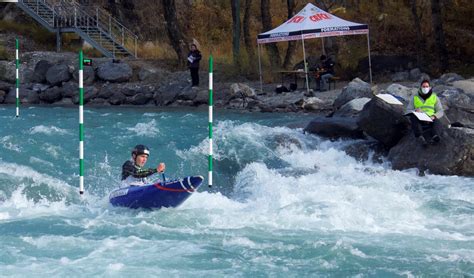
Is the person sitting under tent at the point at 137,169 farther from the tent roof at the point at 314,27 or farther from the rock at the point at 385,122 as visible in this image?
the tent roof at the point at 314,27

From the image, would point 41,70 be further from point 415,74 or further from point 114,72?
point 415,74

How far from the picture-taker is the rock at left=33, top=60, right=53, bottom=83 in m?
27.5

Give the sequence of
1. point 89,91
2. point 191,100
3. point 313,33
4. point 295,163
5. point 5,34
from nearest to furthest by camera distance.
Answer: point 295,163, point 313,33, point 191,100, point 89,91, point 5,34

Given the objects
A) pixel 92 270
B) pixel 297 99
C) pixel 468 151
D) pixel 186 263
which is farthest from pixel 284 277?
pixel 297 99

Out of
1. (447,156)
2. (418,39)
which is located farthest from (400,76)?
(447,156)

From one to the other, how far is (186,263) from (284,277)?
3.34 feet

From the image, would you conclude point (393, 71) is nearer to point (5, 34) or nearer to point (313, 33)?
point (313, 33)

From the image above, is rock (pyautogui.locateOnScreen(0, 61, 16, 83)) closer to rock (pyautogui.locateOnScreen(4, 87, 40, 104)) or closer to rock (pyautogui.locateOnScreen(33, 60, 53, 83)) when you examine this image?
rock (pyautogui.locateOnScreen(33, 60, 53, 83))

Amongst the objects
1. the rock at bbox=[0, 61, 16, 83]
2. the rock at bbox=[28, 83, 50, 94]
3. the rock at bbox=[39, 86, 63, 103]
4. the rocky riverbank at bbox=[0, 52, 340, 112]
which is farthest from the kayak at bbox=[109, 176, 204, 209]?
the rock at bbox=[0, 61, 16, 83]

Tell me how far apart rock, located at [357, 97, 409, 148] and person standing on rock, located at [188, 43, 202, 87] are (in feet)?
36.3

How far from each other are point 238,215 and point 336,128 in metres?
6.00

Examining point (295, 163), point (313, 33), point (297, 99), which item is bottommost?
point (295, 163)

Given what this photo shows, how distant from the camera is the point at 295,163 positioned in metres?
14.4

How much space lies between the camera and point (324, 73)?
24.1 meters
